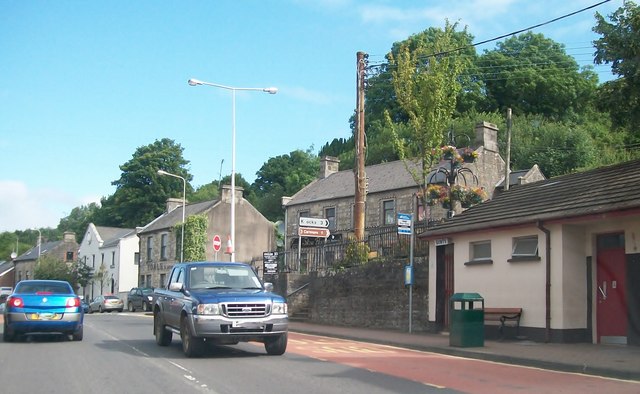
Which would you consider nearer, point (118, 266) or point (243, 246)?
point (243, 246)

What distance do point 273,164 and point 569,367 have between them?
270 ft

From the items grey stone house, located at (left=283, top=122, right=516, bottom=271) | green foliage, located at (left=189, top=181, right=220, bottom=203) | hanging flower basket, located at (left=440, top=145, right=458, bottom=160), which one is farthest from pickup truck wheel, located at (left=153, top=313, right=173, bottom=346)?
green foliage, located at (left=189, top=181, right=220, bottom=203)

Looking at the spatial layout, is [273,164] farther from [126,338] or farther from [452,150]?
[126,338]

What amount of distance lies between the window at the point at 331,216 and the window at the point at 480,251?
24.5 m

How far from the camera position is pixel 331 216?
149 ft

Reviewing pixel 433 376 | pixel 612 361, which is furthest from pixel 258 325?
pixel 612 361

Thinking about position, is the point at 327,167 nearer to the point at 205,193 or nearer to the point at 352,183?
the point at 352,183

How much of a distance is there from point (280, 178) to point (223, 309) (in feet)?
264

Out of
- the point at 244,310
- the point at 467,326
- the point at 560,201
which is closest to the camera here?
the point at 244,310

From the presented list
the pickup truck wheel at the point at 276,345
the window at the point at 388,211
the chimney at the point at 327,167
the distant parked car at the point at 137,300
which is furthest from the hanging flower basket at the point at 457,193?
the distant parked car at the point at 137,300

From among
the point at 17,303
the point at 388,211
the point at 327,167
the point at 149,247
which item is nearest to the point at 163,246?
the point at 149,247

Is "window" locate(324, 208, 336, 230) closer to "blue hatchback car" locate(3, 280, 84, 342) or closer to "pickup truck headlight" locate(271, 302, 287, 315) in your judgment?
"blue hatchback car" locate(3, 280, 84, 342)

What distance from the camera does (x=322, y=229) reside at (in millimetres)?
29219

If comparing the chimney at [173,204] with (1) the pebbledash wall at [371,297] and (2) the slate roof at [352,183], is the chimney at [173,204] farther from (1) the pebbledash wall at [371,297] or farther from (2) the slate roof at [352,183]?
(1) the pebbledash wall at [371,297]
